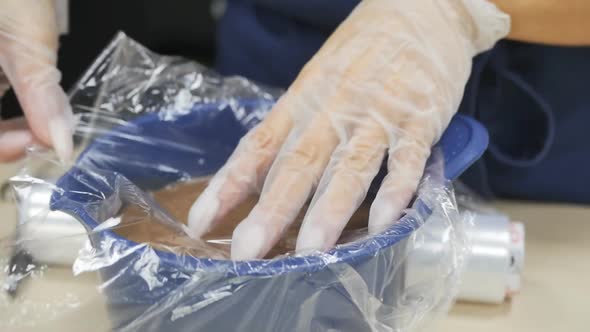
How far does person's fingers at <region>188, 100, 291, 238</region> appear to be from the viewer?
464mm

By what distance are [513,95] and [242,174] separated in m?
0.30

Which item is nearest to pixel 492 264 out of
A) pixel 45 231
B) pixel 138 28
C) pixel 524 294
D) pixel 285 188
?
pixel 524 294

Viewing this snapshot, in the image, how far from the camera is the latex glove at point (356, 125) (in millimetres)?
435

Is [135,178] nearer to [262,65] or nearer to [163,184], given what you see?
[163,184]

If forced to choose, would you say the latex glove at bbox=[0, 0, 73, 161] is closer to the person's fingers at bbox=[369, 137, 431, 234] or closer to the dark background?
the person's fingers at bbox=[369, 137, 431, 234]

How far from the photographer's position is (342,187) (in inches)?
17.5

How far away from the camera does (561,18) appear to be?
0.53 meters

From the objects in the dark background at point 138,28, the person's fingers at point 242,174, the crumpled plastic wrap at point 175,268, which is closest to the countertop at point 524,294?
the crumpled plastic wrap at point 175,268

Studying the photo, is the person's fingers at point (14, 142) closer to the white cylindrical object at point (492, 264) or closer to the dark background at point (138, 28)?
the white cylindrical object at point (492, 264)

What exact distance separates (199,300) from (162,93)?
0.32m

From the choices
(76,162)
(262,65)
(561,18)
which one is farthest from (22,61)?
(561,18)

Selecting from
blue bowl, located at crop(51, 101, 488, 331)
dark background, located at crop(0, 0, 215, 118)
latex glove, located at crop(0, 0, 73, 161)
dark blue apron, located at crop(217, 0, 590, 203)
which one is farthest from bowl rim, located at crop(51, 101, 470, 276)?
dark background, located at crop(0, 0, 215, 118)

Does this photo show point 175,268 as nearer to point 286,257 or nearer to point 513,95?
point 286,257

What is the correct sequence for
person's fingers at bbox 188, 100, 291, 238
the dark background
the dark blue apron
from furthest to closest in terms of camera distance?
the dark background, the dark blue apron, person's fingers at bbox 188, 100, 291, 238
